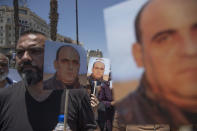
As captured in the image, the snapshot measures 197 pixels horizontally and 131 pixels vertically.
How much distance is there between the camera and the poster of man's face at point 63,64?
6.35ft

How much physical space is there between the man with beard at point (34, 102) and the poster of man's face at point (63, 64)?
0.67 feet

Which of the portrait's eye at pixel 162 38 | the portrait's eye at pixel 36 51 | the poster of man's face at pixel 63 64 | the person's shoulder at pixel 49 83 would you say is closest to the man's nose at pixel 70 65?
the poster of man's face at pixel 63 64

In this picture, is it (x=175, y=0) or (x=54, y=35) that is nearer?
(x=175, y=0)

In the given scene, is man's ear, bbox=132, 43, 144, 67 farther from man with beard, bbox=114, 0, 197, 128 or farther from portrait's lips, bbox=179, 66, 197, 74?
portrait's lips, bbox=179, 66, 197, 74

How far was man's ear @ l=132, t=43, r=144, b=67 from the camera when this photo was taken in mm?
1168

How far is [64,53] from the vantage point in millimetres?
2010

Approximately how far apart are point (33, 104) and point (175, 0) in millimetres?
1505

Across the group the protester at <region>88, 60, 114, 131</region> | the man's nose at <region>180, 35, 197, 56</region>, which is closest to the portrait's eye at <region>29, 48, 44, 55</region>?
the man's nose at <region>180, 35, 197, 56</region>

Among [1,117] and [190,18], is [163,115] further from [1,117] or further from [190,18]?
[1,117]

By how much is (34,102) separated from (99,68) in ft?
5.99

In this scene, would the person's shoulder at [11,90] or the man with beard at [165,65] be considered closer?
the man with beard at [165,65]

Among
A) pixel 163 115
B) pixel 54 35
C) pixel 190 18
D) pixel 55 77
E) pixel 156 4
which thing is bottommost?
pixel 163 115

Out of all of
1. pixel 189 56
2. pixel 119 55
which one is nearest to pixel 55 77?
pixel 119 55

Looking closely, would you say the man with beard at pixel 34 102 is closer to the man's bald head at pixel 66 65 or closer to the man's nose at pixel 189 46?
the man's bald head at pixel 66 65
